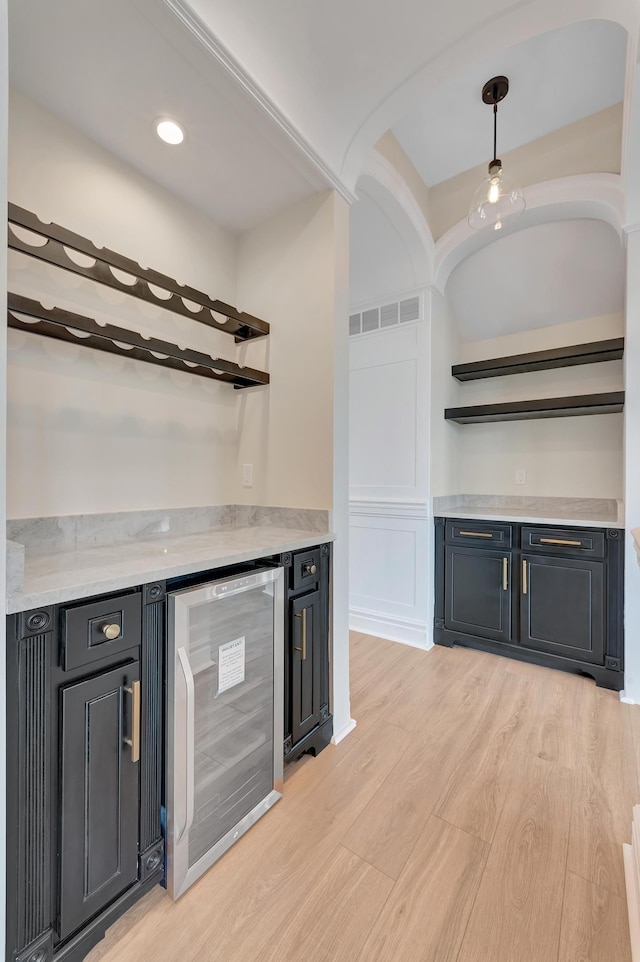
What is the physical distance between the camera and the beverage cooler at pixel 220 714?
47.3 inches

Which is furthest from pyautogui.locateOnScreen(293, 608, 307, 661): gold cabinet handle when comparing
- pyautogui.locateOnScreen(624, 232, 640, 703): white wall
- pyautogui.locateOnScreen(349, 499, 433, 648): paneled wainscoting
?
pyautogui.locateOnScreen(624, 232, 640, 703): white wall

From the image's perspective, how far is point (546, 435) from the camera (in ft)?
10.6

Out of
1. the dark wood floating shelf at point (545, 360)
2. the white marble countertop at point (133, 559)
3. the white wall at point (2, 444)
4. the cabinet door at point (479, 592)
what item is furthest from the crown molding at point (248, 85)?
the cabinet door at point (479, 592)

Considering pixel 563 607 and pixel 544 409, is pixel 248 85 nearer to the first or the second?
pixel 544 409

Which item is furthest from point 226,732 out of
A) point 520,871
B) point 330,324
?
Answer: point 330,324

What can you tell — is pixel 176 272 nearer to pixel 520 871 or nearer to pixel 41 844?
pixel 41 844

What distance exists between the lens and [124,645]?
43.2 inches

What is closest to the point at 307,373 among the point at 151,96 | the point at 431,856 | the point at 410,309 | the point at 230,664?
the point at 151,96

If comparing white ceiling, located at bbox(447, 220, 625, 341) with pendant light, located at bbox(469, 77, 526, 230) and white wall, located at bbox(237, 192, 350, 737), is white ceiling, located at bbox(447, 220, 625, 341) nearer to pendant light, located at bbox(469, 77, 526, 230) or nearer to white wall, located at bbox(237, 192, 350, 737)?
pendant light, located at bbox(469, 77, 526, 230)

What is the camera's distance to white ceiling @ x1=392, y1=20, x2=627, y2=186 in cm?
203

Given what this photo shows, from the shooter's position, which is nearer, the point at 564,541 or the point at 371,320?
the point at 564,541

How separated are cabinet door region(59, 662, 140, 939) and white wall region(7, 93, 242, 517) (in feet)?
2.55

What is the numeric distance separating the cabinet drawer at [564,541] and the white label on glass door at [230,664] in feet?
6.98

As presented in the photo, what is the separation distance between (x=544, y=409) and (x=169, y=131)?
2.75m
